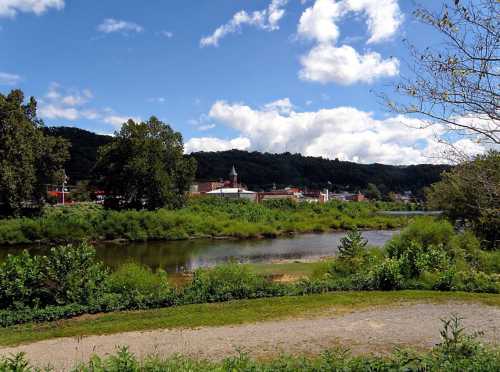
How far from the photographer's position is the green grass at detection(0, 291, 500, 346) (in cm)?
1001

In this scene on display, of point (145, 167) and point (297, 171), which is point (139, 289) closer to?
point (145, 167)

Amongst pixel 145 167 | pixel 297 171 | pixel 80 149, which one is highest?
pixel 80 149

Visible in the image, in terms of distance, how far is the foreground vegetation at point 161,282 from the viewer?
1190 cm

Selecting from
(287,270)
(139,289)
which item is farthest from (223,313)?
(287,270)

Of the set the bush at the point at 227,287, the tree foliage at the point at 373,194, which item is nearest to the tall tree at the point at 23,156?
the bush at the point at 227,287

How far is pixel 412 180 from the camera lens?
5002 inches

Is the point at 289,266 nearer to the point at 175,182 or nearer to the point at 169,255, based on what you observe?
the point at 169,255

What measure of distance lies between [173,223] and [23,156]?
15.0 metres

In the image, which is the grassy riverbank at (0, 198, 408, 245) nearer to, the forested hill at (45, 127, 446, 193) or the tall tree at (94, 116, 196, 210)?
the tall tree at (94, 116, 196, 210)

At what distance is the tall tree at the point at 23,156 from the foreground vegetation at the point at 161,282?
90.5ft

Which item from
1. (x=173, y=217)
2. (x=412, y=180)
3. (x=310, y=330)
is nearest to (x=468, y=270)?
(x=310, y=330)

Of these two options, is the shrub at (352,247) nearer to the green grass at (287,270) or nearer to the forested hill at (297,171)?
the green grass at (287,270)

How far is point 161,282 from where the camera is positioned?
45.0ft

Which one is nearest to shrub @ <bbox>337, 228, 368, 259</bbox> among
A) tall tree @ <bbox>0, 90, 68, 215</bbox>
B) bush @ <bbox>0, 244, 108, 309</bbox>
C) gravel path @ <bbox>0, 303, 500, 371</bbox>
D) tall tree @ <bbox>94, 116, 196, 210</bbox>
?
gravel path @ <bbox>0, 303, 500, 371</bbox>
